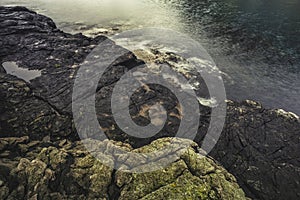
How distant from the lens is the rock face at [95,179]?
11.3 m

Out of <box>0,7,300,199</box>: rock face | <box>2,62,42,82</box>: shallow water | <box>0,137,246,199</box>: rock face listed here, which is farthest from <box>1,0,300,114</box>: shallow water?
<box>2,62,42,82</box>: shallow water

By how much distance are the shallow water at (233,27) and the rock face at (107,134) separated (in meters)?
7.65

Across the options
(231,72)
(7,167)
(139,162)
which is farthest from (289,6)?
(7,167)

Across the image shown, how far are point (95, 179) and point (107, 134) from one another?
4.46 metres

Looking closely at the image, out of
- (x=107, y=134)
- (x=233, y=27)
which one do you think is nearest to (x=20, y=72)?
(x=107, y=134)

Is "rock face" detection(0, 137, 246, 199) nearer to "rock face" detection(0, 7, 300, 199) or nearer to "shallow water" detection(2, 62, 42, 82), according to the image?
"rock face" detection(0, 7, 300, 199)

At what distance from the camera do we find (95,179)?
12.0 metres

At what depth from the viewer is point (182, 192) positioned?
11.2 m

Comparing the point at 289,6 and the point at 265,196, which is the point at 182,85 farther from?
the point at 289,6

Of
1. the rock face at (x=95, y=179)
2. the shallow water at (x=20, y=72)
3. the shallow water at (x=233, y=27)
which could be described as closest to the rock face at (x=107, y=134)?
the rock face at (x=95, y=179)

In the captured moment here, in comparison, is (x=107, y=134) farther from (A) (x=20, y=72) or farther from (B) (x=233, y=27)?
(B) (x=233, y=27)

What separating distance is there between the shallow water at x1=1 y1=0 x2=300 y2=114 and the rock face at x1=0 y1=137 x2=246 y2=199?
14.7 metres

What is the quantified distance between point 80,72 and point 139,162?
11066 mm

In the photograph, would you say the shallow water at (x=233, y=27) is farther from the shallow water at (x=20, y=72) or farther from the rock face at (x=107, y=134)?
the shallow water at (x=20, y=72)
